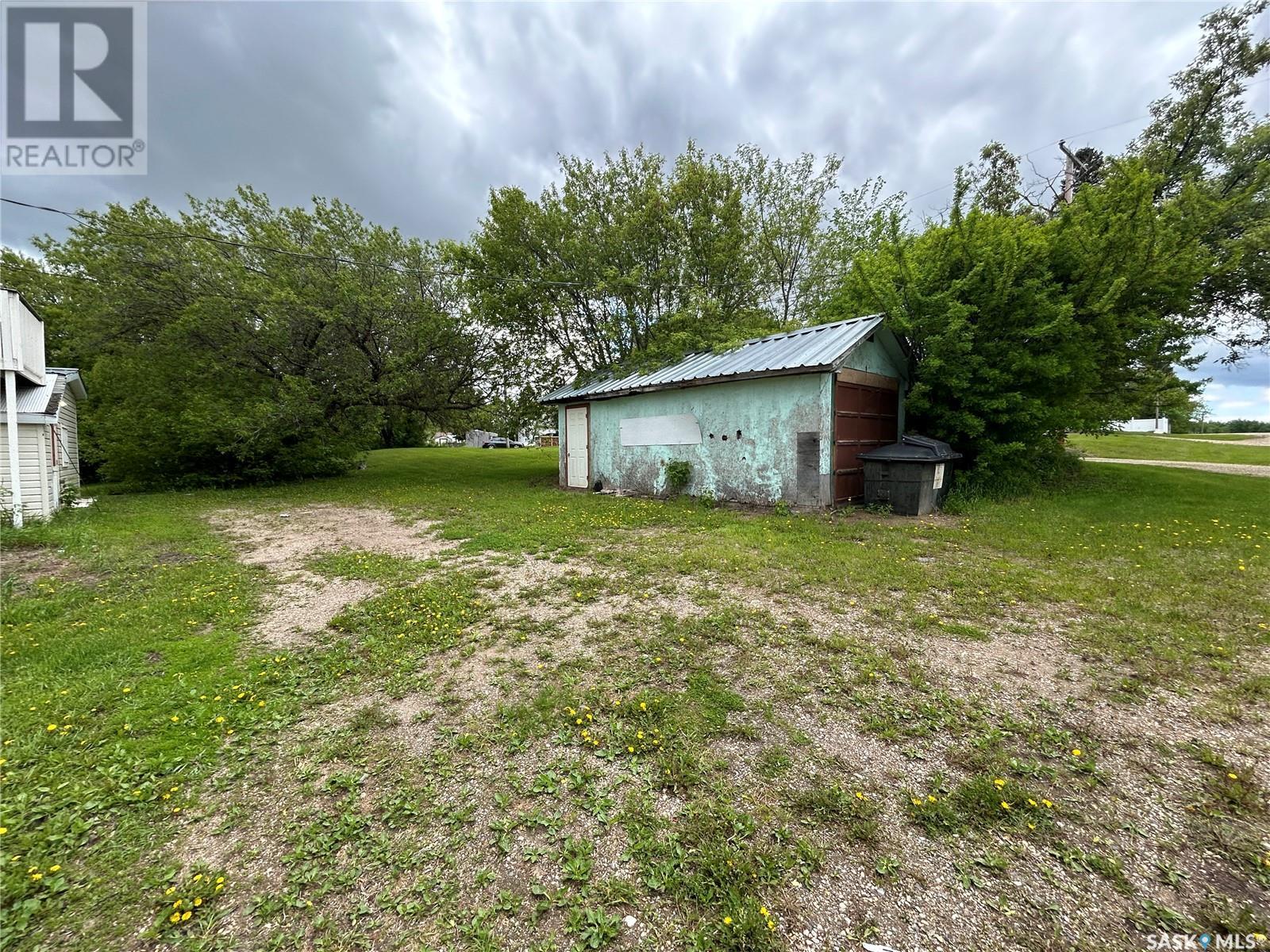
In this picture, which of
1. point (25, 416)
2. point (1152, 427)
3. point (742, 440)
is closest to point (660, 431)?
point (742, 440)

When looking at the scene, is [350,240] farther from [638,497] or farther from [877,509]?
[877,509]

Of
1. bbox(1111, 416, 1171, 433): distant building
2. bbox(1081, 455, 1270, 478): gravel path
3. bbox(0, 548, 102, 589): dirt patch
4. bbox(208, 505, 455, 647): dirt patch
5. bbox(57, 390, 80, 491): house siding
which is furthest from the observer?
bbox(1111, 416, 1171, 433): distant building

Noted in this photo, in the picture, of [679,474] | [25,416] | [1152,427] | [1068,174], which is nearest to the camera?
[25,416]

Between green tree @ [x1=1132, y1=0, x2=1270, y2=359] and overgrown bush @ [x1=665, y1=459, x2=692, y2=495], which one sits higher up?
green tree @ [x1=1132, y1=0, x2=1270, y2=359]

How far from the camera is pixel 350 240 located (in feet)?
46.5

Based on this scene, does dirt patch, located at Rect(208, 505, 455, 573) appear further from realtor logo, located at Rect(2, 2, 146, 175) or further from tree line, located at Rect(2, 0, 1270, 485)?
realtor logo, located at Rect(2, 2, 146, 175)

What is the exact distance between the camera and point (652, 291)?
1552 cm

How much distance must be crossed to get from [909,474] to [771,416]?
8.86ft

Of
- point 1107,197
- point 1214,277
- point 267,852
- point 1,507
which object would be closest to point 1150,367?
point 1214,277

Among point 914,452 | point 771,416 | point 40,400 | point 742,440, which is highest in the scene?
point 40,400

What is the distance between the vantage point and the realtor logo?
613 centimetres

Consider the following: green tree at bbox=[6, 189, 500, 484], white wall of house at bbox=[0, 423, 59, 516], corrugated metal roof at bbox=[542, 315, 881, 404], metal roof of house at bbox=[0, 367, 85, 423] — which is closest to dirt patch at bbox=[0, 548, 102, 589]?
white wall of house at bbox=[0, 423, 59, 516]

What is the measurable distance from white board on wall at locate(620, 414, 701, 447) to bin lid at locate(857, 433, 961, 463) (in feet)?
11.9

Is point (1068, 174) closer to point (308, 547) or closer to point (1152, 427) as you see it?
point (308, 547)
